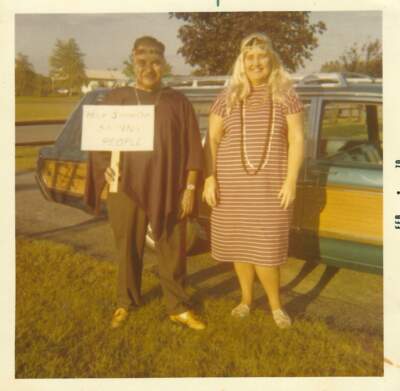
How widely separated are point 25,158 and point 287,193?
6.31 ft

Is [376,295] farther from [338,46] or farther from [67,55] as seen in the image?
[67,55]

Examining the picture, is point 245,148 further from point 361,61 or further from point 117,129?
point 361,61

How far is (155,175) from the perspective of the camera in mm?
2803

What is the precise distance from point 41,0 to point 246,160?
1527mm

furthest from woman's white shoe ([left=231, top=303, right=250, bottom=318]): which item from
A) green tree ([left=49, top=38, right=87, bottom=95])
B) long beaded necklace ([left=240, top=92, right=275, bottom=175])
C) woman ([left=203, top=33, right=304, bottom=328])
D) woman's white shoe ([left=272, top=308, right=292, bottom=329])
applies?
green tree ([left=49, top=38, right=87, bottom=95])

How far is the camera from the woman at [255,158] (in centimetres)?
274

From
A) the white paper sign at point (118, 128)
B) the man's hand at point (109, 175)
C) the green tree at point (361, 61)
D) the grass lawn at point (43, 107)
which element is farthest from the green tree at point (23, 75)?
the green tree at point (361, 61)

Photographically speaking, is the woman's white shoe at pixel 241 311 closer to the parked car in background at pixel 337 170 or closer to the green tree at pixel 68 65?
the parked car in background at pixel 337 170

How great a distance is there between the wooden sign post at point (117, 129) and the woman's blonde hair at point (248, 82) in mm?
465

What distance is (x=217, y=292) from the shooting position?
11.1 feet

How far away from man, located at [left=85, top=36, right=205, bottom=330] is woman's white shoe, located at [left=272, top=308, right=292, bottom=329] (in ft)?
2.09

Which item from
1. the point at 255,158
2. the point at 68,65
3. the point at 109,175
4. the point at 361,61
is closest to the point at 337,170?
the point at 255,158

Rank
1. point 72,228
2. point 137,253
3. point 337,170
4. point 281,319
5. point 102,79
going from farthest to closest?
point 72,228, point 102,79, point 337,170, point 281,319, point 137,253
